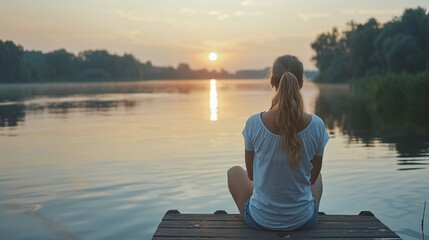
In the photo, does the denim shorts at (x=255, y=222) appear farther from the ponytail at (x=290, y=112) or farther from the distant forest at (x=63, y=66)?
the distant forest at (x=63, y=66)

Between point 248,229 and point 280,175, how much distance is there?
584mm

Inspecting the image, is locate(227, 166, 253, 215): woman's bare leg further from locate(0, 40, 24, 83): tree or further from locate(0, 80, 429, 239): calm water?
locate(0, 40, 24, 83): tree

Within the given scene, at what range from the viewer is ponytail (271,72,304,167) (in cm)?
405

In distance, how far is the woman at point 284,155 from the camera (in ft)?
13.4

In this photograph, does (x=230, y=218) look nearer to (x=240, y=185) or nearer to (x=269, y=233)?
(x=240, y=185)

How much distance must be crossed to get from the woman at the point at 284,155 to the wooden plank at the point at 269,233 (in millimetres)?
88

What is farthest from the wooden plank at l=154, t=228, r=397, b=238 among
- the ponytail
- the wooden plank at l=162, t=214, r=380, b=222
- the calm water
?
the calm water

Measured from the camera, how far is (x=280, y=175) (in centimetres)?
427

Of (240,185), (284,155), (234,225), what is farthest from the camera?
(240,185)

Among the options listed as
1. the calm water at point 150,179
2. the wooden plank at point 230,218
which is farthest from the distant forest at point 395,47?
the wooden plank at point 230,218

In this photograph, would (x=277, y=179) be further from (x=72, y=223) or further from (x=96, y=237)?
(x=72, y=223)

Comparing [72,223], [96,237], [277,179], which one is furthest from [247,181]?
[72,223]

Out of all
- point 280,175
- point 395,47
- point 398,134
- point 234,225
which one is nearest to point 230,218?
Answer: point 234,225

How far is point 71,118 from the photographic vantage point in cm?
2633
